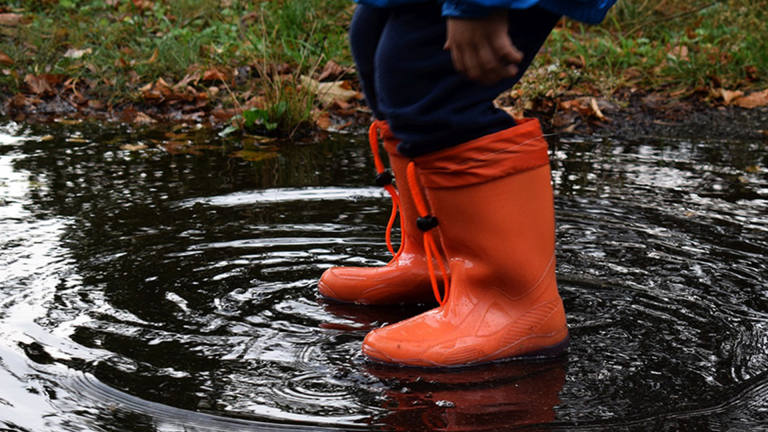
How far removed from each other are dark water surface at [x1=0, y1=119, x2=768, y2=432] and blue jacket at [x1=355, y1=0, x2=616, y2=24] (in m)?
0.64

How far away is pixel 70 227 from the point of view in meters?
2.57

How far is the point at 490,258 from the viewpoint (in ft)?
5.89

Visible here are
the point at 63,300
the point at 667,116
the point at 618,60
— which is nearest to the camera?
the point at 63,300

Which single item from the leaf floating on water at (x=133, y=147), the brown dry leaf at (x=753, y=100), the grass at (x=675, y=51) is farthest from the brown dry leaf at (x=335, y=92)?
the brown dry leaf at (x=753, y=100)

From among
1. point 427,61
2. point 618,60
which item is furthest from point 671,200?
point 618,60

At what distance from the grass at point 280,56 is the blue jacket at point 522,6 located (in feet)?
8.19

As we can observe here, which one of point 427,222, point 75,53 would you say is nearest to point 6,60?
point 75,53

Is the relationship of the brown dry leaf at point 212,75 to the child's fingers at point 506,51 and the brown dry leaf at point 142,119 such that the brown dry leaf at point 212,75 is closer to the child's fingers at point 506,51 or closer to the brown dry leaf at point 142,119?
the brown dry leaf at point 142,119

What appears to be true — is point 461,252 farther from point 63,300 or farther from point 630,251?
point 63,300

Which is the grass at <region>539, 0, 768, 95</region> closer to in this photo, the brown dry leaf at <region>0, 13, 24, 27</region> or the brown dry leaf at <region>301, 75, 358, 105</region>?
the brown dry leaf at <region>301, 75, 358, 105</region>

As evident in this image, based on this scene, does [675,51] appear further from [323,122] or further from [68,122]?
[68,122]

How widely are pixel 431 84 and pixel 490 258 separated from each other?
366 mm

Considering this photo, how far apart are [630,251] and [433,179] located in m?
0.81

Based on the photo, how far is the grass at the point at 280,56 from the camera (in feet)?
15.5
